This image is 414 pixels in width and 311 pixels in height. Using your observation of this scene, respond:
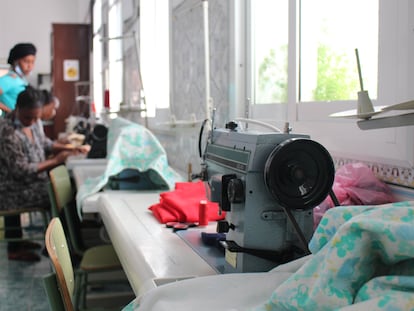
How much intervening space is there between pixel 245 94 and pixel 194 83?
0.62 metres

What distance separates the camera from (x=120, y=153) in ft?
8.62

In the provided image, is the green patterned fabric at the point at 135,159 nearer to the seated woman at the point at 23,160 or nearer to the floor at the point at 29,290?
the floor at the point at 29,290

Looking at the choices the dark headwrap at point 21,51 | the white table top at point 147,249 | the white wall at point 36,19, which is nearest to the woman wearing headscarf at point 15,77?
the dark headwrap at point 21,51

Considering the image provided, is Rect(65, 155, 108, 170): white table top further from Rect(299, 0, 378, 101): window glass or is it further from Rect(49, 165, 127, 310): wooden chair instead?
Rect(299, 0, 378, 101): window glass

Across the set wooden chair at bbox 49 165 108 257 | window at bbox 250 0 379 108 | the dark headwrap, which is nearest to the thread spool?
window at bbox 250 0 379 108

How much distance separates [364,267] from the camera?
75 cm

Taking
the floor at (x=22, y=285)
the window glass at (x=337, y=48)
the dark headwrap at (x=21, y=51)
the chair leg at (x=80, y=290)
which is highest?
the dark headwrap at (x=21, y=51)

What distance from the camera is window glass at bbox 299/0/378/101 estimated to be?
1.54 metres

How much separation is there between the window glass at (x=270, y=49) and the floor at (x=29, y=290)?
1.34m

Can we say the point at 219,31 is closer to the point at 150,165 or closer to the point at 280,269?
the point at 150,165

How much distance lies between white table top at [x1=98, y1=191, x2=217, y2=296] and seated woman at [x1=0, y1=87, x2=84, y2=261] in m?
1.61

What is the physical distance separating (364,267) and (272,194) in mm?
453

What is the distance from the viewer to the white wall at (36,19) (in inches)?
358

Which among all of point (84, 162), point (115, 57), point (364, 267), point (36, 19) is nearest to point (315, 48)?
point (364, 267)
